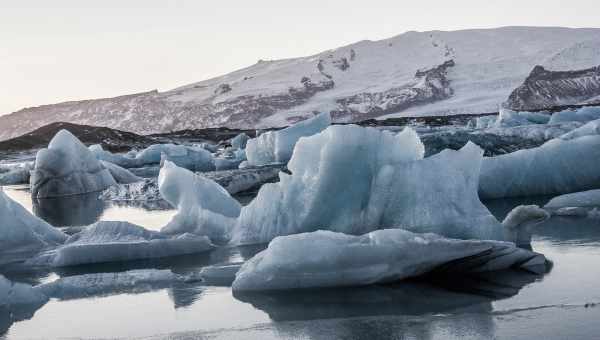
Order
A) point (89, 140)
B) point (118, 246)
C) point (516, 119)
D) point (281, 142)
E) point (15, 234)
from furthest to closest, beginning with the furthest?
point (89, 140)
point (516, 119)
point (281, 142)
point (15, 234)
point (118, 246)

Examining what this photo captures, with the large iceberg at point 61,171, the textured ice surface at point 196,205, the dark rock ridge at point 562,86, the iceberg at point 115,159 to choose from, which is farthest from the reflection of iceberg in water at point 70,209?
the dark rock ridge at point 562,86

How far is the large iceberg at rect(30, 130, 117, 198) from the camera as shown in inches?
516

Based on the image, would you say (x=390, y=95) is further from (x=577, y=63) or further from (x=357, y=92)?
(x=577, y=63)

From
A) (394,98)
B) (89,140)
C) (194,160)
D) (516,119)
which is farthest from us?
(394,98)

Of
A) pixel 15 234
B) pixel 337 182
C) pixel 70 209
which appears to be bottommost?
pixel 70 209

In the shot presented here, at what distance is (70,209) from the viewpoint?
416 inches

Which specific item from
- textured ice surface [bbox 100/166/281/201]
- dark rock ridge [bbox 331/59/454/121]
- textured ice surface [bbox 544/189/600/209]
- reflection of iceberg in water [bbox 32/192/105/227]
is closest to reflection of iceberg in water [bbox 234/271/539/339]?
textured ice surface [bbox 544/189/600/209]

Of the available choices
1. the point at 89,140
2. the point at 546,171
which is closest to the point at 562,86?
the point at 89,140

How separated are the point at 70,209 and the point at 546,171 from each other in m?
6.23

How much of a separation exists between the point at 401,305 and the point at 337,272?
52 centimetres

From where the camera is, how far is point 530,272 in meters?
4.21

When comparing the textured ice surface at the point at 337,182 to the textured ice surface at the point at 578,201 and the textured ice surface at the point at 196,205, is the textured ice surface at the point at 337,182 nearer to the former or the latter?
the textured ice surface at the point at 196,205

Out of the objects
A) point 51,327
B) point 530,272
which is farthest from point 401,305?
point 51,327

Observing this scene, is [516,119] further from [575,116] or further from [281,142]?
[281,142]
